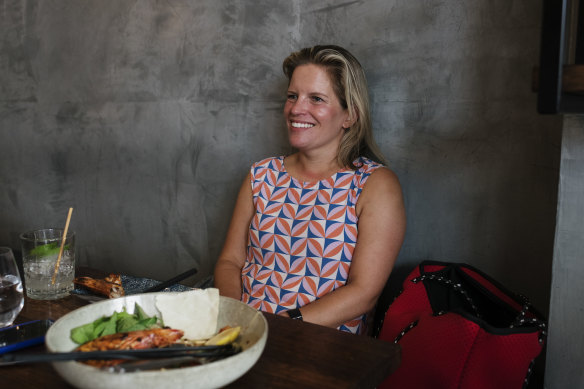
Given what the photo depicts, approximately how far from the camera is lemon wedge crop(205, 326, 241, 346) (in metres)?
0.88

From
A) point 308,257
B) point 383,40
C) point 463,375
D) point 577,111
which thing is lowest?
point 463,375


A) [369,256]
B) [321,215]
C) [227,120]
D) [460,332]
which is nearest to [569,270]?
[460,332]

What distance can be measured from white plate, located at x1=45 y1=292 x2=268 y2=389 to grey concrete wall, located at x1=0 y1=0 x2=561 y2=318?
1.14 metres

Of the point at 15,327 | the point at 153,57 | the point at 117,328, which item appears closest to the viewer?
the point at 117,328

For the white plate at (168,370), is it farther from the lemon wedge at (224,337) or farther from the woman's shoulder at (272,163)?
the woman's shoulder at (272,163)

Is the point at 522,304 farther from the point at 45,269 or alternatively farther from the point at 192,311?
the point at 45,269


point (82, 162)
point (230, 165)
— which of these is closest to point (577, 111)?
point (230, 165)

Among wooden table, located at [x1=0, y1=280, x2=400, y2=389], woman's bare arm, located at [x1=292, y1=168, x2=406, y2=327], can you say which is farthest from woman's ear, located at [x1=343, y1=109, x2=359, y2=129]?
wooden table, located at [x1=0, y1=280, x2=400, y2=389]

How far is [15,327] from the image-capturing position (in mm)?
1054

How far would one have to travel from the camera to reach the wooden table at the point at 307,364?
0.85m

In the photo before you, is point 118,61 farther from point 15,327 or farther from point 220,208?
point 15,327

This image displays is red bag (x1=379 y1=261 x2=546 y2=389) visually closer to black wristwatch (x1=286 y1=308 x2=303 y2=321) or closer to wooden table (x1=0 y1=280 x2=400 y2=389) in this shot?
black wristwatch (x1=286 y1=308 x2=303 y2=321)

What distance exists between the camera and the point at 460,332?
4.35 feet

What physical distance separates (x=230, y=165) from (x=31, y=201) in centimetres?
156
